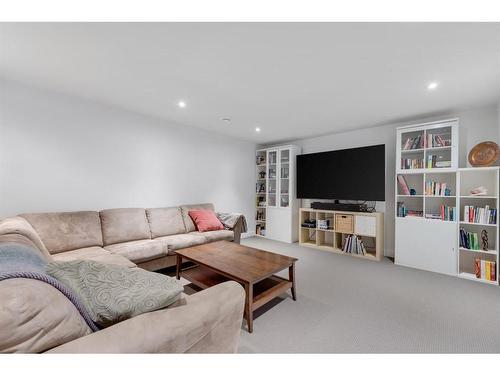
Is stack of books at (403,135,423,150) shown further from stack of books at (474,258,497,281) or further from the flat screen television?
stack of books at (474,258,497,281)

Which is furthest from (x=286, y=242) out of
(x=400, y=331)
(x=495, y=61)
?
(x=495, y=61)

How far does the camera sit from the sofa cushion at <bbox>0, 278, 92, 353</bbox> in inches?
22.8

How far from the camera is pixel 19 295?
62cm

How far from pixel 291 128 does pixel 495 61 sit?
8.41 ft

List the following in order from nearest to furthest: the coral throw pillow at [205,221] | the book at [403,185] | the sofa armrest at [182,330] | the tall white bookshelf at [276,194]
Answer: the sofa armrest at [182,330] < the book at [403,185] < the coral throw pillow at [205,221] < the tall white bookshelf at [276,194]

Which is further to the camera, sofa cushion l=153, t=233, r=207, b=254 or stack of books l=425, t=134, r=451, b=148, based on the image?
stack of books l=425, t=134, r=451, b=148

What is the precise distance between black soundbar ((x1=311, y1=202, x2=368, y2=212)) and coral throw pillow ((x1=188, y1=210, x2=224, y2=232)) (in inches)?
74.4

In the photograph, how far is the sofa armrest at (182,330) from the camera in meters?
0.70

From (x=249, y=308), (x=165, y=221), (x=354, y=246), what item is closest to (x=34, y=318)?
(x=249, y=308)

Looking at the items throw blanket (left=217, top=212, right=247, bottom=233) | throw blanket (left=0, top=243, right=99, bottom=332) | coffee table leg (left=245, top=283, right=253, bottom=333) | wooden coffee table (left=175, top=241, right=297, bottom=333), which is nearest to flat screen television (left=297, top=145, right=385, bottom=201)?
throw blanket (left=217, top=212, right=247, bottom=233)

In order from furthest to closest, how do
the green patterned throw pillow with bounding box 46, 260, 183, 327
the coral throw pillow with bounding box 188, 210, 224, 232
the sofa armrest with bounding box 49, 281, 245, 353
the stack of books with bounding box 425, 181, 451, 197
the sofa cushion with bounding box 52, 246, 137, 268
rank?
1. the coral throw pillow with bounding box 188, 210, 224, 232
2. the stack of books with bounding box 425, 181, 451, 197
3. the sofa cushion with bounding box 52, 246, 137, 268
4. the green patterned throw pillow with bounding box 46, 260, 183, 327
5. the sofa armrest with bounding box 49, 281, 245, 353

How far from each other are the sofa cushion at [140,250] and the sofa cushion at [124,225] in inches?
5.0

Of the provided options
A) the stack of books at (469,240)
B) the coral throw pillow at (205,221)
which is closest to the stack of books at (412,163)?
the stack of books at (469,240)

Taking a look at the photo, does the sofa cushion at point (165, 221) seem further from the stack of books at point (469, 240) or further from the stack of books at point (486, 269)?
the stack of books at point (486, 269)
